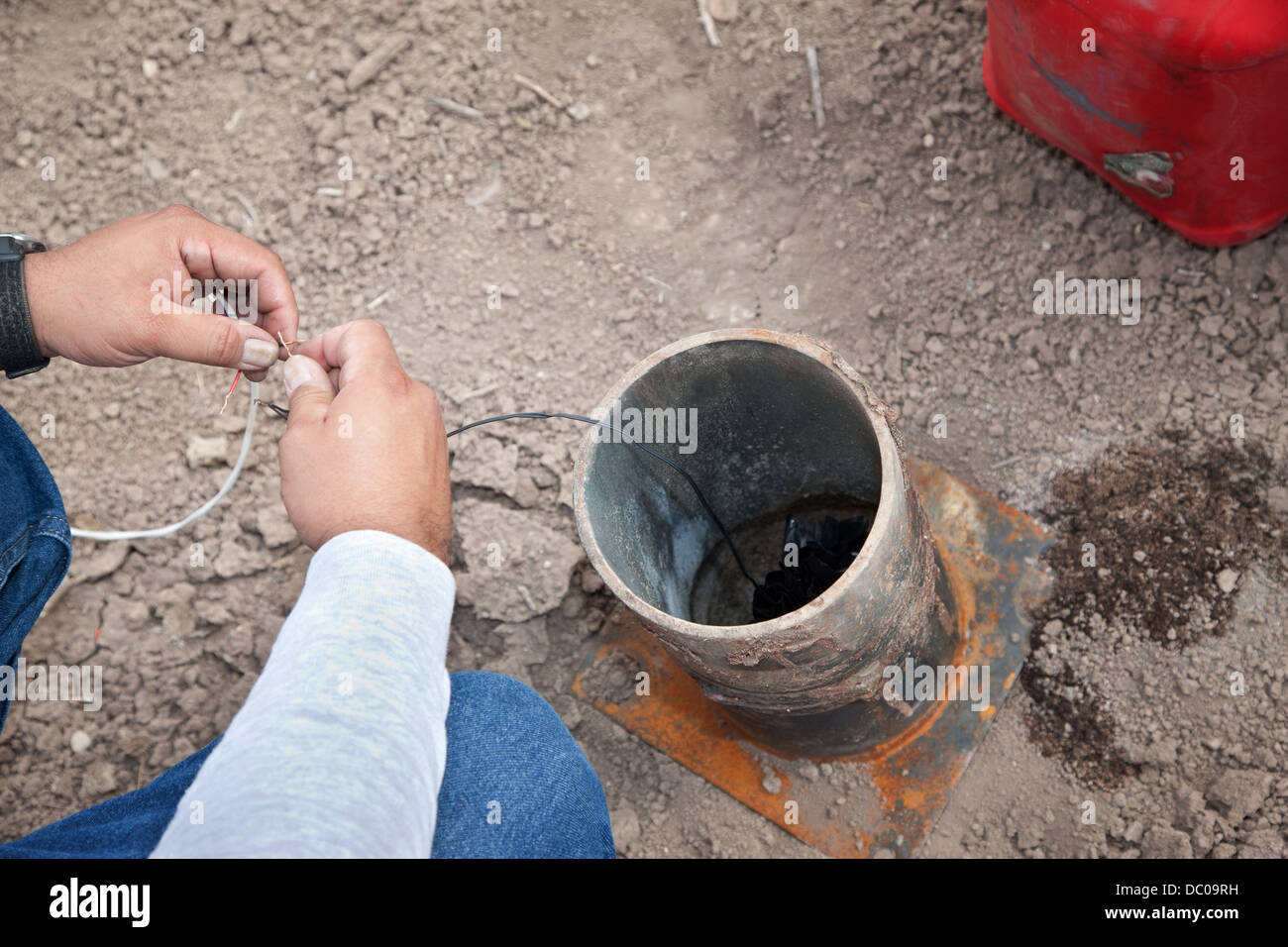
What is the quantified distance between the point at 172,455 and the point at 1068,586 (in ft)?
8.41

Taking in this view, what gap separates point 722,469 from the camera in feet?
8.32

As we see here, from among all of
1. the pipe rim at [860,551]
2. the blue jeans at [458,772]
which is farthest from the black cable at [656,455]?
the blue jeans at [458,772]

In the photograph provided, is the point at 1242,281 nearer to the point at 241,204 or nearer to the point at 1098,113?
the point at 1098,113

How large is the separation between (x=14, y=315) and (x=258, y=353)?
0.50 meters

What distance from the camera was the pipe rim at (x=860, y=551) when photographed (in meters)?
1.74

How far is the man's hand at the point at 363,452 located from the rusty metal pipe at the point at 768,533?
0.29m

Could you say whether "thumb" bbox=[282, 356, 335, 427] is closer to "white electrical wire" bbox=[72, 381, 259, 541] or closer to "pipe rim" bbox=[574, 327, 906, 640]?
"pipe rim" bbox=[574, 327, 906, 640]

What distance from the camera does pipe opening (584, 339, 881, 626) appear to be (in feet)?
6.74

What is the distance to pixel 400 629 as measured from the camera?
63.1 inches
